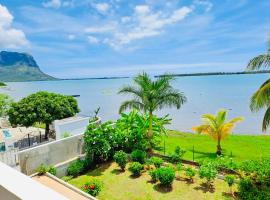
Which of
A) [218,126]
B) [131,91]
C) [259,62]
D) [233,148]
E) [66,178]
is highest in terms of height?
[259,62]

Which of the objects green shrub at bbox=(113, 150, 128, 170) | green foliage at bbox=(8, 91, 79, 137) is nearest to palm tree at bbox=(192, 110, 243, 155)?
green shrub at bbox=(113, 150, 128, 170)

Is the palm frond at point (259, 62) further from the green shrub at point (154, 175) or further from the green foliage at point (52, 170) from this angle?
the green foliage at point (52, 170)

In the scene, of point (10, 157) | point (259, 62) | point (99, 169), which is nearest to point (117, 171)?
point (99, 169)

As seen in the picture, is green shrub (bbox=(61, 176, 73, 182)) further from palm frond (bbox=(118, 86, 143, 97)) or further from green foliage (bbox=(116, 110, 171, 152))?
palm frond (bbox=(118, 86, 143, 97))

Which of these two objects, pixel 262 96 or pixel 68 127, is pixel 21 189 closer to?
pixel 262 96

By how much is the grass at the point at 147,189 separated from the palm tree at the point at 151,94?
Result: 12.4 feet

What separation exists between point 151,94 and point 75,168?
514 cm

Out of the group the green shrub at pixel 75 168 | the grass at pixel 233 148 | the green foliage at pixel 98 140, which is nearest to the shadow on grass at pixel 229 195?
the grass at pixel 233 148

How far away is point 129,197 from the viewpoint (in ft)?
31.2

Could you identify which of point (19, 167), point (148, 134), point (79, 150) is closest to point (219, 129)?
point (148, 134)

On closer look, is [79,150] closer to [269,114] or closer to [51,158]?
[51,158]

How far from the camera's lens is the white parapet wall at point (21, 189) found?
1207 mm

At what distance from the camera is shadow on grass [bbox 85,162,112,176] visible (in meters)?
11.9

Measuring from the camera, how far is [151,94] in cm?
1359
